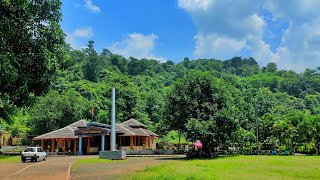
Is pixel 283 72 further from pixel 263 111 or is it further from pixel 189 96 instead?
pixel 189 96

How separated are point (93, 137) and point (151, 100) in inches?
1263

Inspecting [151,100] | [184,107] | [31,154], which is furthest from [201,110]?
[151,100]

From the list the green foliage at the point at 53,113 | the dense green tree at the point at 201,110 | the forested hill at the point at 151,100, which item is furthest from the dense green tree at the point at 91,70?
the dense green tree at the point at 201,110

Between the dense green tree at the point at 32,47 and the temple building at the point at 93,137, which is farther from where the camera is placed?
the temple building at the point at 93,137

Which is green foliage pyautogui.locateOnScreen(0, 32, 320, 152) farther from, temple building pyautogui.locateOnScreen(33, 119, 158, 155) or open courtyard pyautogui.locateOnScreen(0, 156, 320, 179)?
temple building pyautogui.locateOnScreen(33, 119, 158, 155)

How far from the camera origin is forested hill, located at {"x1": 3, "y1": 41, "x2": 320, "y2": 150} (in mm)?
39938

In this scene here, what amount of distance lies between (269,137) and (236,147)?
4864 mm

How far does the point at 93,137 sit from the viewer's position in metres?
52.0

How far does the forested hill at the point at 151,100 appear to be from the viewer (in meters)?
39.9

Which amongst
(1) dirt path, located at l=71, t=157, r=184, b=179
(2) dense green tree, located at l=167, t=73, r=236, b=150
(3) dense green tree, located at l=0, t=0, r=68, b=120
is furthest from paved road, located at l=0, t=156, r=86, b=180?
(2) dense green tree, located at l=167, t=73, r=236, b=150

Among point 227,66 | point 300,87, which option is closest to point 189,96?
point 300,87

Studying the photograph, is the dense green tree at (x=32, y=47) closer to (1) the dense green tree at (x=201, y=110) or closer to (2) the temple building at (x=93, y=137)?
(1) the dense green tree at (x=201, y=110)

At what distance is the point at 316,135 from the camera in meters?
43.9

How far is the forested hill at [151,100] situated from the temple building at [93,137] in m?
3.84
